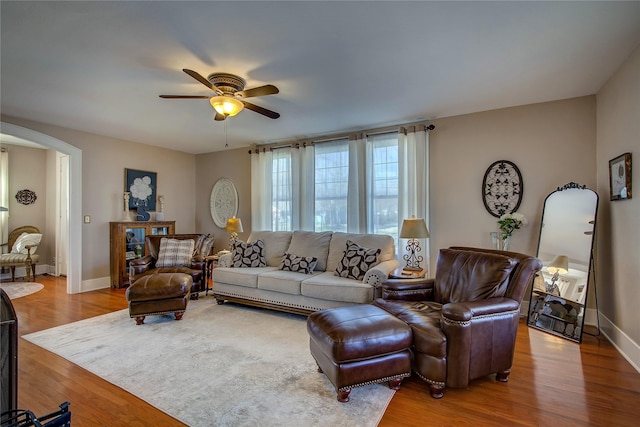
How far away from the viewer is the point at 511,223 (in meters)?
3.68

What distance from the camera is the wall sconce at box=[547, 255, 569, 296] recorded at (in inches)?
130

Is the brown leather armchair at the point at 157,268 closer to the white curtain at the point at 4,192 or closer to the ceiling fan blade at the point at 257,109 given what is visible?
the ceiling fan blade at the point at 257,109

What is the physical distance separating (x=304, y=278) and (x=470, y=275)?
1.87 meters

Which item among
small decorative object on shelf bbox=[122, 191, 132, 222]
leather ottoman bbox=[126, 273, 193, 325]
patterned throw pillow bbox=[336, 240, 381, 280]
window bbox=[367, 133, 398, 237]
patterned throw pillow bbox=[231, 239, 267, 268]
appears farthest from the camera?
small decorative object on shelf bbox=[122, 191, 132, 222]

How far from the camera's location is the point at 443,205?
422cm

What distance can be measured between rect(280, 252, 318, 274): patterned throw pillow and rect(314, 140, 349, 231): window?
1037 mm

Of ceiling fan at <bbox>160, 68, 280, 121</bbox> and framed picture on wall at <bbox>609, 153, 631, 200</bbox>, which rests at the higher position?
ceiling fan at <bbox>160, 68, 280, 121</bbox>

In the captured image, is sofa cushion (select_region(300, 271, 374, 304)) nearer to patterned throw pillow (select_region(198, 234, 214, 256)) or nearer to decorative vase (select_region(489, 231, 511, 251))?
decorative vase (select_region(489, 231, 511, 251))

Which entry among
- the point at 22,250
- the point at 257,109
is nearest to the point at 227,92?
the point at 257,109

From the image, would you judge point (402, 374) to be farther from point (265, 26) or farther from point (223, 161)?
point (223, 161)

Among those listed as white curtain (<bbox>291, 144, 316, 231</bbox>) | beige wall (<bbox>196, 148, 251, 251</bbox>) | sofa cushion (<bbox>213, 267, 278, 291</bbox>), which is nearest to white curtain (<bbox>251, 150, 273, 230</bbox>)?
beige wall (<bbox>196, 148, 251, 251</bbox>)

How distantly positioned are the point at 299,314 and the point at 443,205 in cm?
249

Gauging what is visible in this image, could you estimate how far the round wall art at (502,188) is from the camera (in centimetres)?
378

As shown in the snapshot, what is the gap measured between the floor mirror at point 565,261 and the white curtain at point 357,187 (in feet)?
7.48
